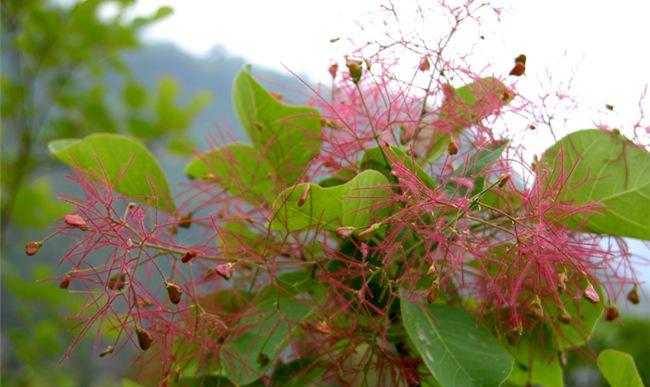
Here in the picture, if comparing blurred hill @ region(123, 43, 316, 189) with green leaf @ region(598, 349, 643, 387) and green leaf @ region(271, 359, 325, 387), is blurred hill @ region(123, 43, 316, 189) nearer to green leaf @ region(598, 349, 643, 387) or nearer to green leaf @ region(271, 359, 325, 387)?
green leaf @ region(271, 359, 325, 387)

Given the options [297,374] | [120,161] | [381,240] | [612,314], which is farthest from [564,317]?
[120,161]

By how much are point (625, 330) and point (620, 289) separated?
4.38 metres

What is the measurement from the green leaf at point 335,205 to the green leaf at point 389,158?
0.03 metres

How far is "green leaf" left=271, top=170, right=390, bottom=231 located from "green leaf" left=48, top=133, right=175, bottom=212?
0.79 feet

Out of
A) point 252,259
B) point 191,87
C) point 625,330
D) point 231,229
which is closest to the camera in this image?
point 252,259

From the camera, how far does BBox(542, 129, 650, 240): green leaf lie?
2.53 ft

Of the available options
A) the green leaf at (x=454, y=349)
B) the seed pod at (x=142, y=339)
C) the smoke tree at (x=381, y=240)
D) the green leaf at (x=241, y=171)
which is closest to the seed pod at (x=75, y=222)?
the smoke tree at (x=381, y=240)

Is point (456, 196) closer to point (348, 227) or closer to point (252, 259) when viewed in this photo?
point (348, 227)

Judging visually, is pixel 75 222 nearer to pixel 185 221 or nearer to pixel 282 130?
pixel 185 221

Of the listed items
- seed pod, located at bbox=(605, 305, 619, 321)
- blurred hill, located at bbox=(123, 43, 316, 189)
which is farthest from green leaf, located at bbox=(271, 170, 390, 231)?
blurred hill, located at bbox=(123, 43, 316, 189)

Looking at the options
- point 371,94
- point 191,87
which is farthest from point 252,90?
point 191,87

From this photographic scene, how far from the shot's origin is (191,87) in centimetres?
624

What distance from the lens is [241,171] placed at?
899 mm

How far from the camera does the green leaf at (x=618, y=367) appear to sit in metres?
0.81
